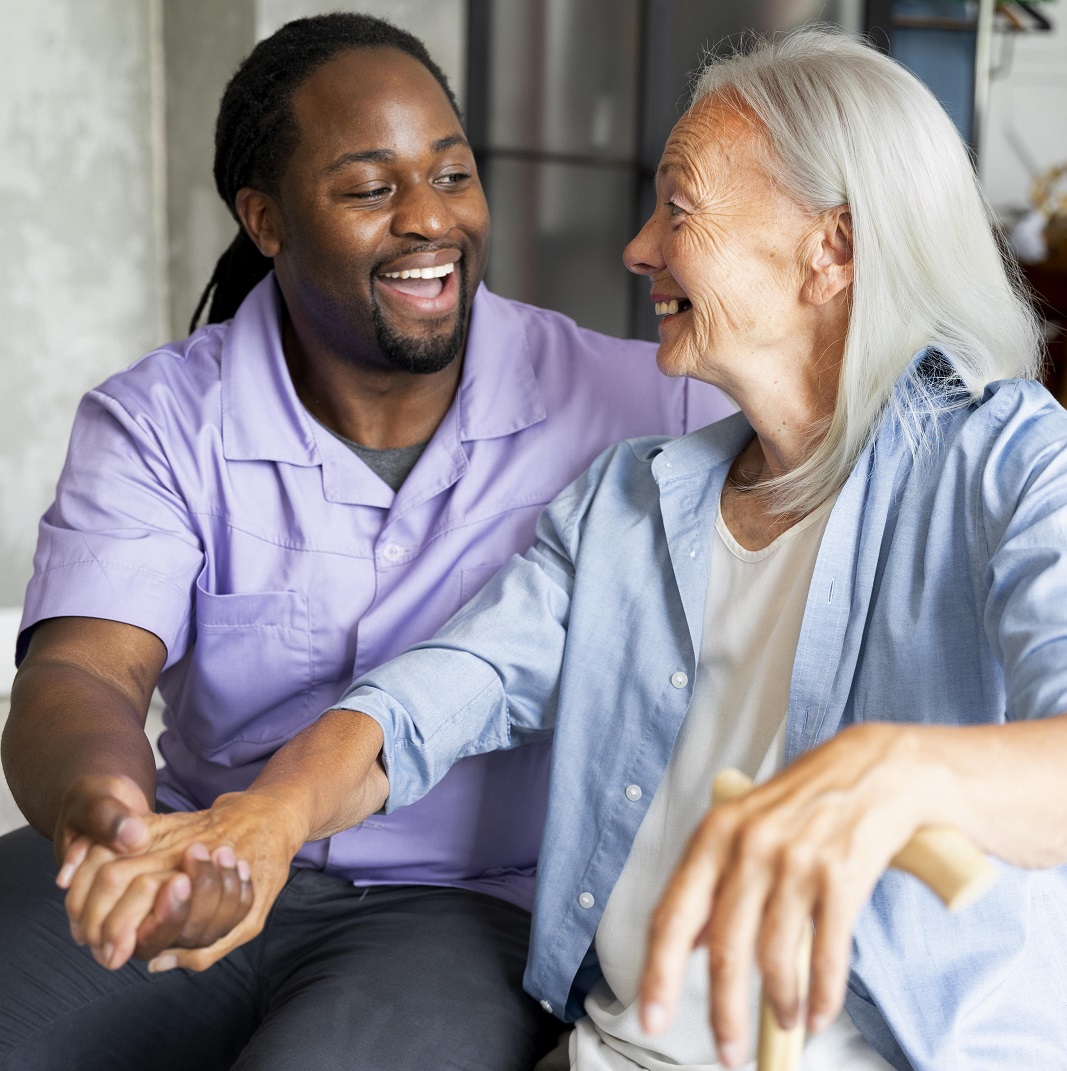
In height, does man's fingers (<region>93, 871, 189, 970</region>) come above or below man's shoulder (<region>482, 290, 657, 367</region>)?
below

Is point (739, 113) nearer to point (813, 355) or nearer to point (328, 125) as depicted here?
point (813, 355)

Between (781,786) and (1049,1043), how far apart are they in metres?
0.57

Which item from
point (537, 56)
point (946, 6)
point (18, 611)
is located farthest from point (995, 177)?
point (18, 611)

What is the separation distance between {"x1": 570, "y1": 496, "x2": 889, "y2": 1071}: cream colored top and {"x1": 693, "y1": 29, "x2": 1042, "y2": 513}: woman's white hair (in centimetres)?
8

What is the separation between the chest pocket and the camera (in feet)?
5.58

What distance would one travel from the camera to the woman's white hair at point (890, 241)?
1.36 m

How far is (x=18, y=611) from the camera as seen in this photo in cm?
296

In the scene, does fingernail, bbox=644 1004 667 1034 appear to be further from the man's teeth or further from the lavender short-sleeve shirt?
the man's teeth

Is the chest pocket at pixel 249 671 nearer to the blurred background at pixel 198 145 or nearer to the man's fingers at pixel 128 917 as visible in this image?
the man's fingers at pixel 128 917

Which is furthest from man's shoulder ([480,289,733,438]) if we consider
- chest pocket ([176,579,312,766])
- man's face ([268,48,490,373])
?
chest pocket ([176,579,312,766])

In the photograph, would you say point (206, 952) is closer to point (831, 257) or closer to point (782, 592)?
point (782, 592)

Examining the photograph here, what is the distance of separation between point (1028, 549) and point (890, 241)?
401 mm

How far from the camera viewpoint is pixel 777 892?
0.79m

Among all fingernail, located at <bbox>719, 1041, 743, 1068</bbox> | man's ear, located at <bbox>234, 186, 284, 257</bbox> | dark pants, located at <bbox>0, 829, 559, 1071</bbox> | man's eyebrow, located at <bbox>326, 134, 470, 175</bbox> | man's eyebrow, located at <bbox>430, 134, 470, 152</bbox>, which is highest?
man's eyebrow, located at <bbox>430, 134, 470, 152</bbox>
